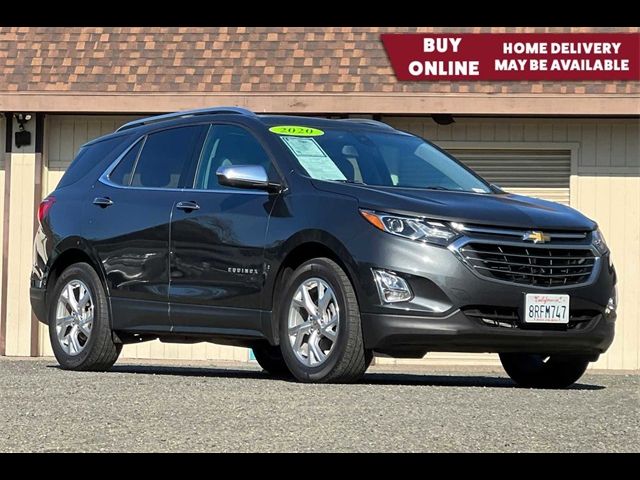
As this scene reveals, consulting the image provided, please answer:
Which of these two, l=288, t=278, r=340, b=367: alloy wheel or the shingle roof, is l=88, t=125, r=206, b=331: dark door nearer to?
l=288, t=278, r=340, b=367: alloy wheel

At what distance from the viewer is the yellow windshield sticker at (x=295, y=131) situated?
9.92 m

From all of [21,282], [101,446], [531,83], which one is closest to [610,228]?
[531,83]

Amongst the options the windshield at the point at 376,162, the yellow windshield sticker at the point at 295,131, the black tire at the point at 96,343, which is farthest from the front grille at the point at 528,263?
the black tire at the point at 96,343

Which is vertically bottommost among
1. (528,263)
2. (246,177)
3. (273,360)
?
(273,360)

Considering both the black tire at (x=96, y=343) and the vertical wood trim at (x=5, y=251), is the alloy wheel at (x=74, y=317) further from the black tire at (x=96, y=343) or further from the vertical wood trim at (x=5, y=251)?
the vertical wood trim at (x=5, y=251)

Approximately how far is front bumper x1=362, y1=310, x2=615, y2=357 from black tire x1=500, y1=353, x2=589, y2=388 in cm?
81

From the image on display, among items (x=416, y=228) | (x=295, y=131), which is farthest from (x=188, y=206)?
(x=416, y=228)

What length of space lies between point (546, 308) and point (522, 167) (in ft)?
32.7

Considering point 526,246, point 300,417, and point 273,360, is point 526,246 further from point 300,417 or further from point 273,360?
point 273,360

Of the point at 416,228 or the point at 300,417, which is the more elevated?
the point at 416,228

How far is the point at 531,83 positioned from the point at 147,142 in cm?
809

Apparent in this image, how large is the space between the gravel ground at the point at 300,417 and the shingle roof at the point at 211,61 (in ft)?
31.1

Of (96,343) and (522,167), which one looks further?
(522,167)

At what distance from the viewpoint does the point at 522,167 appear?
18.8 m
